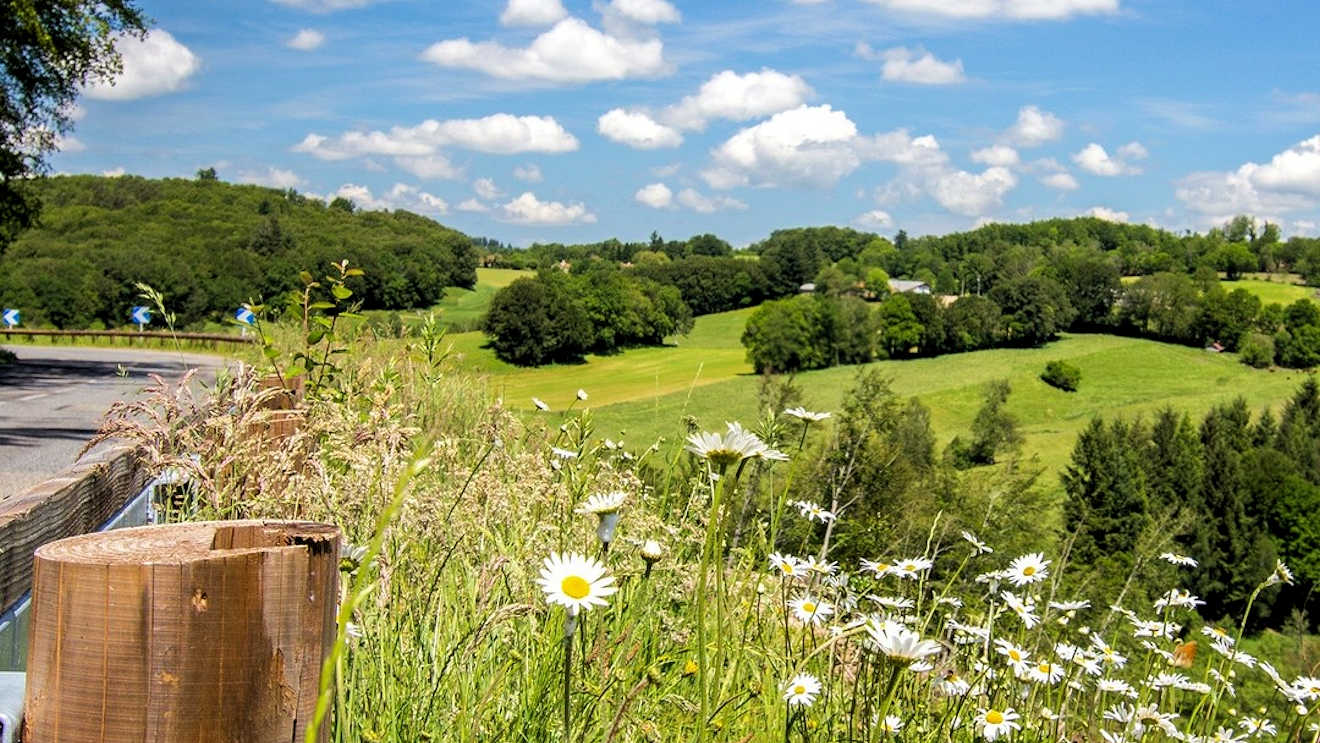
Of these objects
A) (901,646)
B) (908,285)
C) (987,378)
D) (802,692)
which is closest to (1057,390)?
(987,378)

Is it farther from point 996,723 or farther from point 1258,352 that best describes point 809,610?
point 1258,352

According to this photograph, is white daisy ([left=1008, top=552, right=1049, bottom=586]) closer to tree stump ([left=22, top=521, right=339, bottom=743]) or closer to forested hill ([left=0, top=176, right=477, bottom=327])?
tree stump ([left=22, top=521, right=339, bottom=743])

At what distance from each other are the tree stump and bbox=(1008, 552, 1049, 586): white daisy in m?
2.15

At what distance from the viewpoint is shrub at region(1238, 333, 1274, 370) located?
372 feet

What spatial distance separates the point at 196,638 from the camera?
4.25 feet

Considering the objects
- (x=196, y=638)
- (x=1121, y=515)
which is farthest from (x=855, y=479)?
(x=1121, y=515)

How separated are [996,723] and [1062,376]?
108805 millimetres

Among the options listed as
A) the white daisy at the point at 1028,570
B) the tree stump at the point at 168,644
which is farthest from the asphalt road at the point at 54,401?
the white daisy at the point at 1028,570

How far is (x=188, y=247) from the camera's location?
4753cm

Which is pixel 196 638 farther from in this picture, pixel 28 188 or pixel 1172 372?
pixel 1172 372

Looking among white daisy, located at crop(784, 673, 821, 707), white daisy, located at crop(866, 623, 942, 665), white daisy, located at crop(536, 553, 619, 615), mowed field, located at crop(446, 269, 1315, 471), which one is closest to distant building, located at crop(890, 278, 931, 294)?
mowed field, located at crop(446, 269, 1315, 471)

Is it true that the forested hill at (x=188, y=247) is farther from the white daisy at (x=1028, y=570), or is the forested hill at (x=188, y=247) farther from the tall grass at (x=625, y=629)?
the white daisy at (x=1028, y=570)

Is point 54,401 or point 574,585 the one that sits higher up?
point 574,585

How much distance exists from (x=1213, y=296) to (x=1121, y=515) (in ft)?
251
